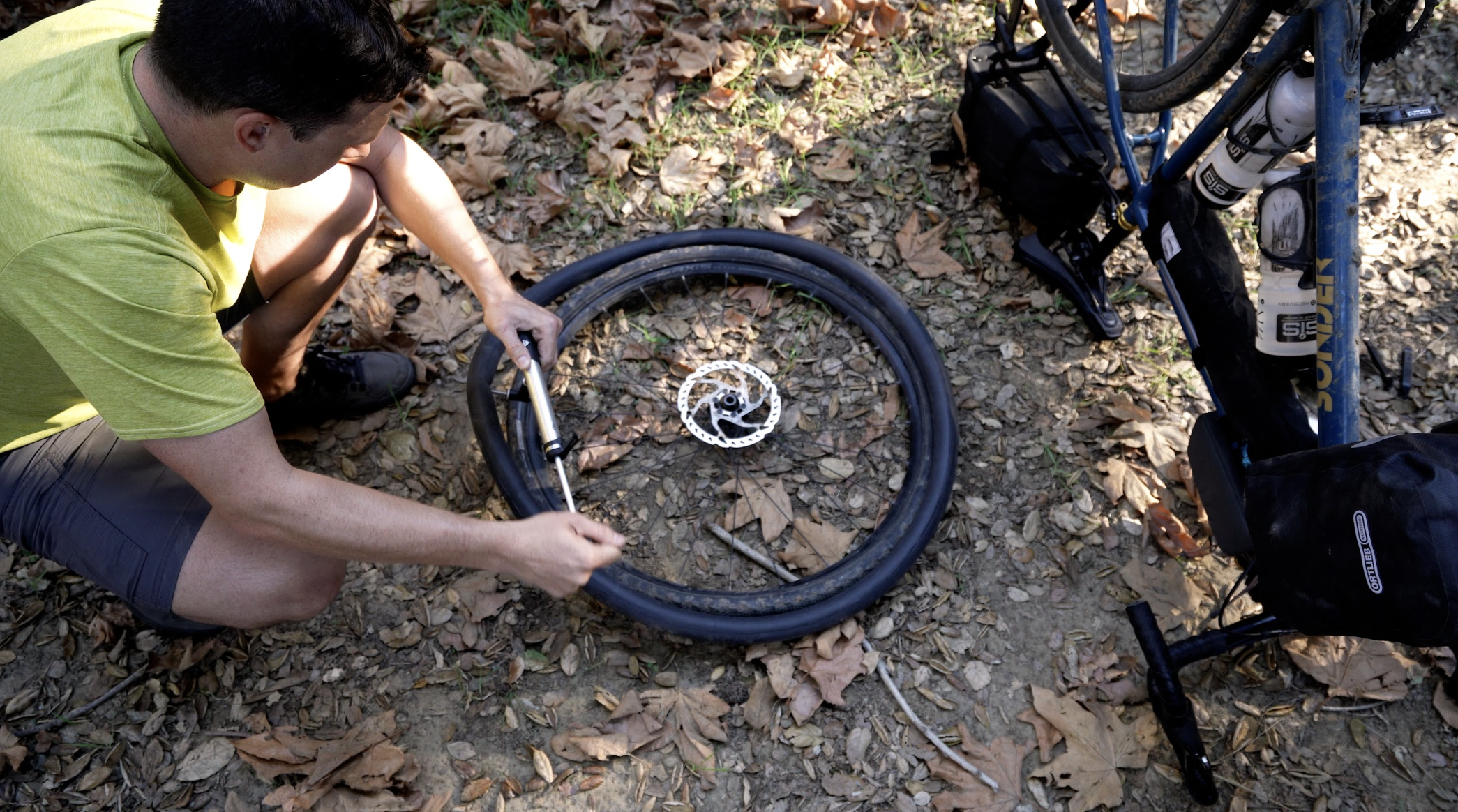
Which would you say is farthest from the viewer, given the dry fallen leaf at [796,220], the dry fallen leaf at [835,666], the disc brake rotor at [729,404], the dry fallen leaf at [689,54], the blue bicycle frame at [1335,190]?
the dry fallen leaf at [689,54]

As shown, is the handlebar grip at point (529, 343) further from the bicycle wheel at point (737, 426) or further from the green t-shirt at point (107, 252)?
the green t-shirt at point (107, 252)

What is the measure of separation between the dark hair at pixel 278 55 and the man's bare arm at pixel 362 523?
1.99 ft

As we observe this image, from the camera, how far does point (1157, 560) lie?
2.50m

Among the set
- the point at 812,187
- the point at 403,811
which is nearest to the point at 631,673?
the point at 403,811

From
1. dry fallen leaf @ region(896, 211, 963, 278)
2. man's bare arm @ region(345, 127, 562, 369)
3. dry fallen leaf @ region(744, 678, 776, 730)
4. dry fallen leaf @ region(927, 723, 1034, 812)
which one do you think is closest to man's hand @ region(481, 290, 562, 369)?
man's bare arm @ region(345, 127, 562, 369)

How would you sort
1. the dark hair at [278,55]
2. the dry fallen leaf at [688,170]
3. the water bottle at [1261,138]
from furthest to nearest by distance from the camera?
1. the dry fallen leaf at [688,170]
2. the water bottle at [1261,138]
3. the dark hair at [278,55]

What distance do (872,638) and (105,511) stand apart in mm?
2010

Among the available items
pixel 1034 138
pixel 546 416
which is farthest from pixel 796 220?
pixel 546 416

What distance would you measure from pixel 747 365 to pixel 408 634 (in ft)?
4.38

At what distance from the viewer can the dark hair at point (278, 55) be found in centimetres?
142

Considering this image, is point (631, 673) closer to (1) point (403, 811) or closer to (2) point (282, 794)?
(1) point (403, 811)

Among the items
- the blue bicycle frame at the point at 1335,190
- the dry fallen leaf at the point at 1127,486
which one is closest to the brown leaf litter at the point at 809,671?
the dry fallen leaf at the point at 1127,486

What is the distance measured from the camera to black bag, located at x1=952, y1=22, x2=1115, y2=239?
9.16 ft

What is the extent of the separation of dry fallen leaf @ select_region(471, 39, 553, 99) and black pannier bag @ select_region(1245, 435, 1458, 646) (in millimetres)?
3021
